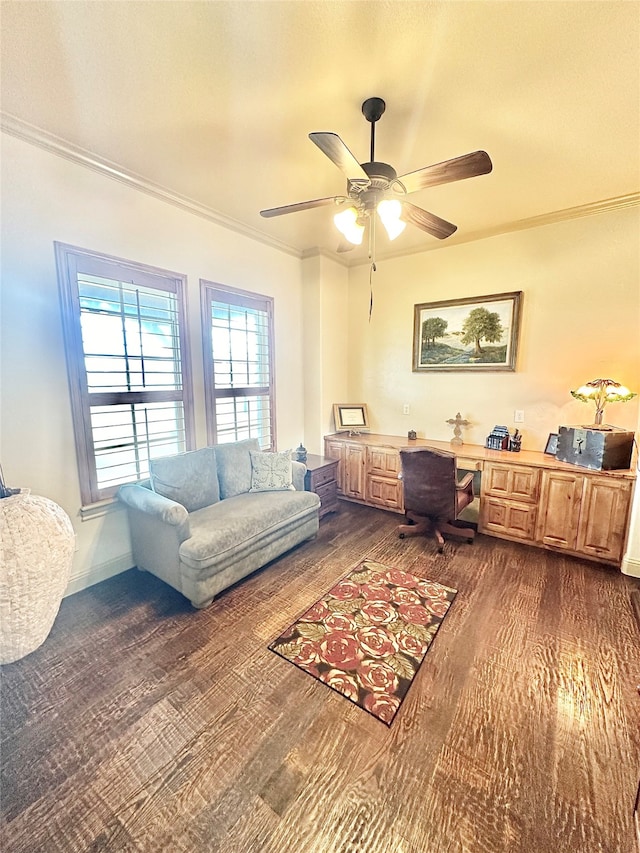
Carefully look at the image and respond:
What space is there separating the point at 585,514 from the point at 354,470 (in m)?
2.23

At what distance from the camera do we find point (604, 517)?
9.15 ft

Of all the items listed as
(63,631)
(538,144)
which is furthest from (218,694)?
(538,144)

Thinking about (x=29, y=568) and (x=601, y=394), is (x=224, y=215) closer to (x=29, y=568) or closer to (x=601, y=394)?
(x=29, y=568)

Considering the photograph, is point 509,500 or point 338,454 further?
point 338,454

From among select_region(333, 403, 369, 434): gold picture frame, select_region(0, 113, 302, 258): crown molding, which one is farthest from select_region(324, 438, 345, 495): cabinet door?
select_region(0, 113, 302, 258): crown molding

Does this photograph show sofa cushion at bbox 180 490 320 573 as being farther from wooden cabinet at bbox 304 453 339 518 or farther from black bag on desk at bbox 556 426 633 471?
black bag on desk at bbox 556 426 633 471

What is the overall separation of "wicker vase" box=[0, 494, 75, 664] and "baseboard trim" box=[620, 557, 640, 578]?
13.1 ft

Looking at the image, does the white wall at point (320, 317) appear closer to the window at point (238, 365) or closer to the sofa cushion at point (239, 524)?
the window at point (238, 365)

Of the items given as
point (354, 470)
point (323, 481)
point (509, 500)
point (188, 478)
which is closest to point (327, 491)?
point (323, 481)

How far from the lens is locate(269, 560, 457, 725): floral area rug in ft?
5.83

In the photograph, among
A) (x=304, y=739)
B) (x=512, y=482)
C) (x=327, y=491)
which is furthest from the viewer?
(x=327, y=491)

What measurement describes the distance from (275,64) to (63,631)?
3.40 metres

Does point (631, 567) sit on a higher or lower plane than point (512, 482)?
lower

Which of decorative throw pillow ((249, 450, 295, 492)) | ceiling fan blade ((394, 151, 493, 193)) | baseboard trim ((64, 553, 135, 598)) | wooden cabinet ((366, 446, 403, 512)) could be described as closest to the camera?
ceiling fan blade ((394, 151, 493, 193))
